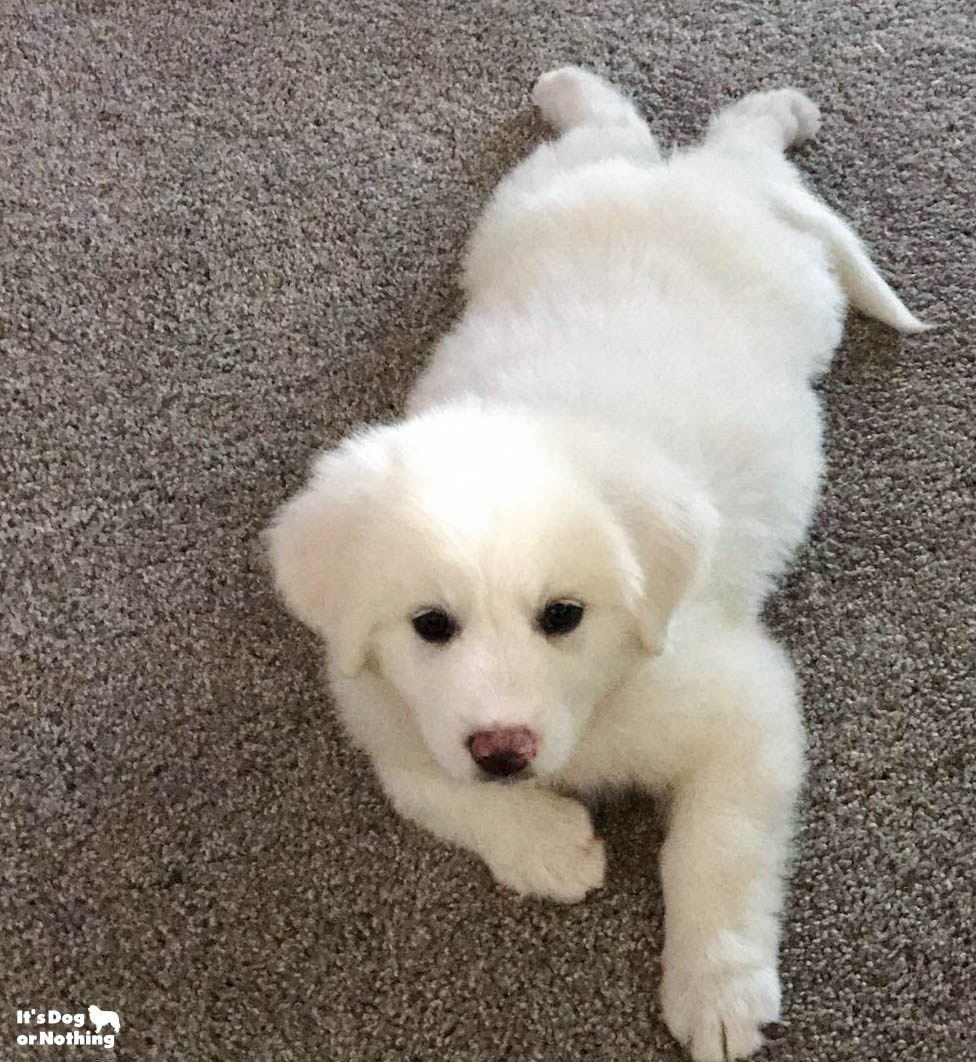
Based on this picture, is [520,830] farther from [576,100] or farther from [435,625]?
[576,100]

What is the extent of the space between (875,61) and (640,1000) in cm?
207

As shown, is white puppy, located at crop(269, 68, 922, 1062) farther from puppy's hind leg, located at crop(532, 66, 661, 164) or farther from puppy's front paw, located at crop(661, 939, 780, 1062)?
puppy's hind leg, located at crop(532, 66, 661, 164)

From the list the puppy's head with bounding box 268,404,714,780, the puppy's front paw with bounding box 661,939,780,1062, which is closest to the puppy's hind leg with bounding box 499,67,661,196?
the puppy's head with bounding box 268,404,714,780

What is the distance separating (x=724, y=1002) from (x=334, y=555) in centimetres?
78

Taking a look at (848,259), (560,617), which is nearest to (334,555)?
(560,617)

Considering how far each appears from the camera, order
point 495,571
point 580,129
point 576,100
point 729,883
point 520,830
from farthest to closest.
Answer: point 576,100, point 580,129, point 520,830, point 729,883, point 495,571

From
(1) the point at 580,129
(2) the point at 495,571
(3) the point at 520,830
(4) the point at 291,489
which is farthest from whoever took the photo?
(1) the point at 580,129

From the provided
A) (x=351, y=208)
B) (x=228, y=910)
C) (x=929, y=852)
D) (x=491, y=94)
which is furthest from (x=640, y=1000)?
(x=491, y=94)

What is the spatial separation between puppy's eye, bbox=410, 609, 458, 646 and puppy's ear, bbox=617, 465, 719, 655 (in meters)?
0.23

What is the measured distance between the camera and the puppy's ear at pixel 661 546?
149cm

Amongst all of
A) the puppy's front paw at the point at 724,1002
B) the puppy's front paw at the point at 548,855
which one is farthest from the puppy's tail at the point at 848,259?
the puppy's front paw at the point at 724,1002

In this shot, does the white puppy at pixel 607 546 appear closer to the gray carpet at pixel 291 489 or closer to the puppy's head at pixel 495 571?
the puppy's head at pixel 495 571

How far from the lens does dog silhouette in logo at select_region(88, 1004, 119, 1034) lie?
174 cm

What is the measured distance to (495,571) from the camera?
4.69ft
